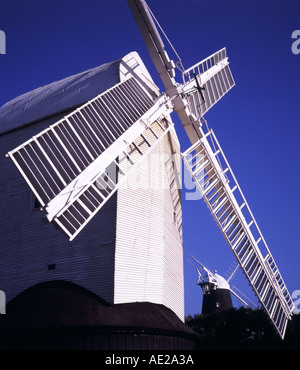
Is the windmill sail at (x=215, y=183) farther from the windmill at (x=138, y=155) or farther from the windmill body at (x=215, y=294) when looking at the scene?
the windmill body at (x=215, y=294)

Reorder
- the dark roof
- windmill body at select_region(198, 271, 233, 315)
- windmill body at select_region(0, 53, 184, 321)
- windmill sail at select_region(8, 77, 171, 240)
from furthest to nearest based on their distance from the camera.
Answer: windmill body at select_region(198, 271, 233, 315) < windmill body at select_region(0, 53, 184, 321) < the dark roof < windmill sail at select_region(8, 77, 171, 240)

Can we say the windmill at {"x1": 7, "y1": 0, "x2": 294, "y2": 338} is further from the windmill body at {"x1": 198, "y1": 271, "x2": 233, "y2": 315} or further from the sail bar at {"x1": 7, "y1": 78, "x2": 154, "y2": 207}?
the windmill body at {"x1": 198, "y1": 271, "x2": 233, "y2": 315}

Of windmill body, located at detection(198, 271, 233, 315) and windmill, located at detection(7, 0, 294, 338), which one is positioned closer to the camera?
windmill, located at detection(7, 0, 294, 338)

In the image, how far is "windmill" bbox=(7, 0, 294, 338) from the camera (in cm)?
1081

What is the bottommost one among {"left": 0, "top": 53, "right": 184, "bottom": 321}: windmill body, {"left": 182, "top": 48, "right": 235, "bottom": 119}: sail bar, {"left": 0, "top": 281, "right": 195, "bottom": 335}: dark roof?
{"left": 0, "top": 281, "right": 195, "bottom": 335}: dark roof

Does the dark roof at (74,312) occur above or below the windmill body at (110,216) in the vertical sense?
below

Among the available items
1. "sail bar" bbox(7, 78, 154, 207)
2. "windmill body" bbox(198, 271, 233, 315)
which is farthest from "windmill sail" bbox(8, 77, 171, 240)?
"windmill body" bbox(198, 271, 233, 315)

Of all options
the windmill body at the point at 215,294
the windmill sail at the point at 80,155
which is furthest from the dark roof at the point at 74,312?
the windmill body at the point at 215,294

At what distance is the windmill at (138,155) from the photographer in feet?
35.5

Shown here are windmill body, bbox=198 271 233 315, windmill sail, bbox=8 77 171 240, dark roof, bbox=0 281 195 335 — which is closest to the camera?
windmill sail, bbox=8 77 171 240

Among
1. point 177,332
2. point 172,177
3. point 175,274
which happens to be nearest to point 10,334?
point 177,332

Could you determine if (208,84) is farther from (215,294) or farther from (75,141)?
(215,294)

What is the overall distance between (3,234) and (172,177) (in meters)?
6.67

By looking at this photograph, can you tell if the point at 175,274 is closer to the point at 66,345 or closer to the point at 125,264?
the point at 125,264
